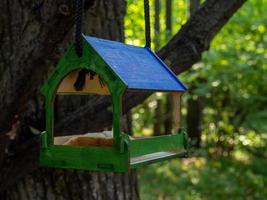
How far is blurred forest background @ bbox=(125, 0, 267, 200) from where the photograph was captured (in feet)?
25.6

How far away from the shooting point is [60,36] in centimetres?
189

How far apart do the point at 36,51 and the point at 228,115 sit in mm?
9169

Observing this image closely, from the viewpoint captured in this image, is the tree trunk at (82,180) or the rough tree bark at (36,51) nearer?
the rough tree bark at (36,51)

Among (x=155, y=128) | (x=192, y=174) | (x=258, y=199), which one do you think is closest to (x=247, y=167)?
(x=192, y=174)

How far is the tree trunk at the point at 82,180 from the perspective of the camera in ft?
8.81

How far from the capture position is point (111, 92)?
1572mm

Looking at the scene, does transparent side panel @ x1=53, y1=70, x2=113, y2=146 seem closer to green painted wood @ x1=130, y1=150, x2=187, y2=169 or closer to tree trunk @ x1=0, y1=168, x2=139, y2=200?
green painted wood @ x1=130, y1=150, x2=187, y2=169

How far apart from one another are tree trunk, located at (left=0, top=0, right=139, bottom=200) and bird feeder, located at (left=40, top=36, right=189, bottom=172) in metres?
0.80

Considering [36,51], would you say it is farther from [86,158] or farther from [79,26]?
[86,158]

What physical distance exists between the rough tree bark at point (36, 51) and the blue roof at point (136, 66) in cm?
21

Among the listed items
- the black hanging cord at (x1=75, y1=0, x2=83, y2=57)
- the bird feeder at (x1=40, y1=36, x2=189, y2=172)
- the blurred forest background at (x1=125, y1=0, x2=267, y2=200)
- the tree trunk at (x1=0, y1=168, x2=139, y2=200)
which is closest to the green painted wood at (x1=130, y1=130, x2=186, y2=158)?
Result: the bird feeder at (x1=40, y1=36, x2=189, y2=172)

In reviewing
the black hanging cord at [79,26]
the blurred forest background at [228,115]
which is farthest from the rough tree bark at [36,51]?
the blurred forest background at [228,115]

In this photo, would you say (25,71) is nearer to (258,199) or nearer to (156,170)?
(258,199)

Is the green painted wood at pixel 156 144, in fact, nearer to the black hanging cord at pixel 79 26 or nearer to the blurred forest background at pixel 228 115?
the black hanging cord at pixel 79 26
